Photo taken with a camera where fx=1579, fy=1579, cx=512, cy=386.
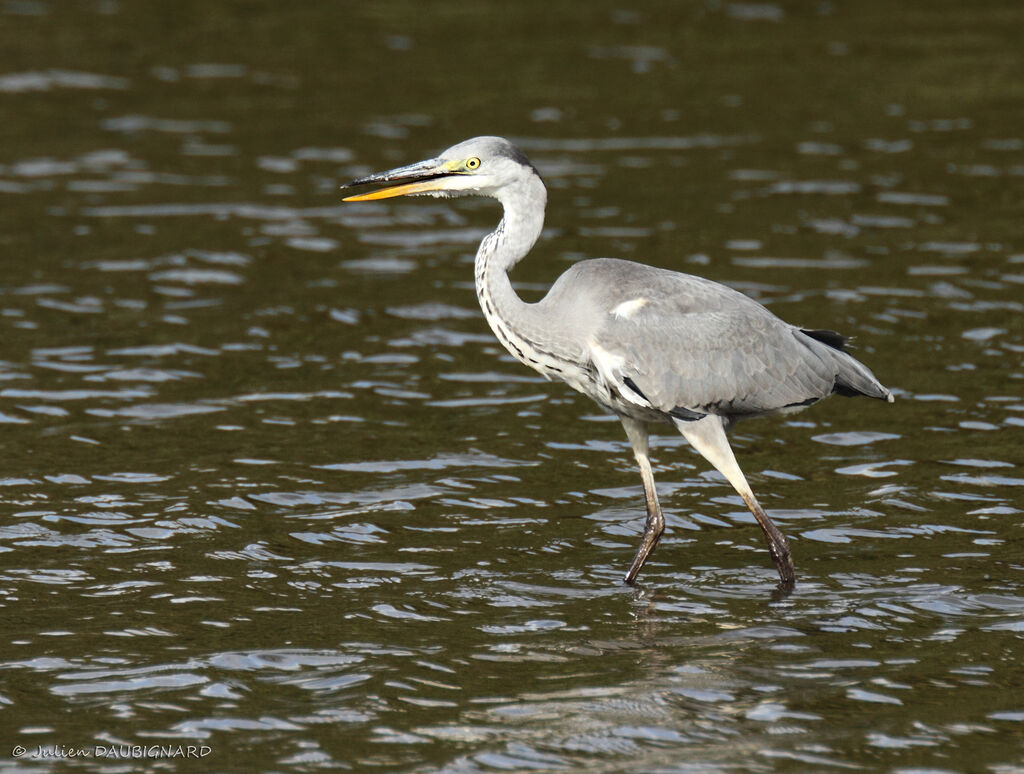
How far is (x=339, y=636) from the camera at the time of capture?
8055mm

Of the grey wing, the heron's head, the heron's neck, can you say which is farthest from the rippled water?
the heron's head

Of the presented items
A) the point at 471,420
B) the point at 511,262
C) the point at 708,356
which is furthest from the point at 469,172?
the point at 471,420

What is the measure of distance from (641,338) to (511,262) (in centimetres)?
90

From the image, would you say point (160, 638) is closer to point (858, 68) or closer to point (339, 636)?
point (339, 636)

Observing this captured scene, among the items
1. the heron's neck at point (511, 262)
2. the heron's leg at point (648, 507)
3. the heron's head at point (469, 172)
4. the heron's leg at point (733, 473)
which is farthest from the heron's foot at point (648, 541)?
the heron's head at point (469, 172)

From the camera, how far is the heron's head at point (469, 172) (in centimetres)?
916

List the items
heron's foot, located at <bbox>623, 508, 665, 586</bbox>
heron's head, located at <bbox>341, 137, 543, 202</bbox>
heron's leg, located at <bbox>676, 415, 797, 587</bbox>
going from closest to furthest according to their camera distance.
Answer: heron's leg, located at <bbox>676, 415, 797, 587</bbox>, heron's foot, located at <bbox>623, 508, 665, 586</bbox>, heron's head, located at <bbox>341, 137, 543, 202</bbox>

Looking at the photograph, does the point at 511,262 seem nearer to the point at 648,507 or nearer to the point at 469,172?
the point at 469,172

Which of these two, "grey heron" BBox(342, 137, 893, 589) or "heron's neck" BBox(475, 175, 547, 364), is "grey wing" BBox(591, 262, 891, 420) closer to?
"grey heron" BBox(342, 137, 893, 589)

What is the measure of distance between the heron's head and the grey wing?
96 cm

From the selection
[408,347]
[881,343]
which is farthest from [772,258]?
[408,347]

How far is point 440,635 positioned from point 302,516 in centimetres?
223

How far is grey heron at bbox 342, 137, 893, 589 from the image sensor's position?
29.1 feet

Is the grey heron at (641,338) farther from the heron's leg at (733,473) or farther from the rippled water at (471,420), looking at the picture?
the rippled water at (471,420)
